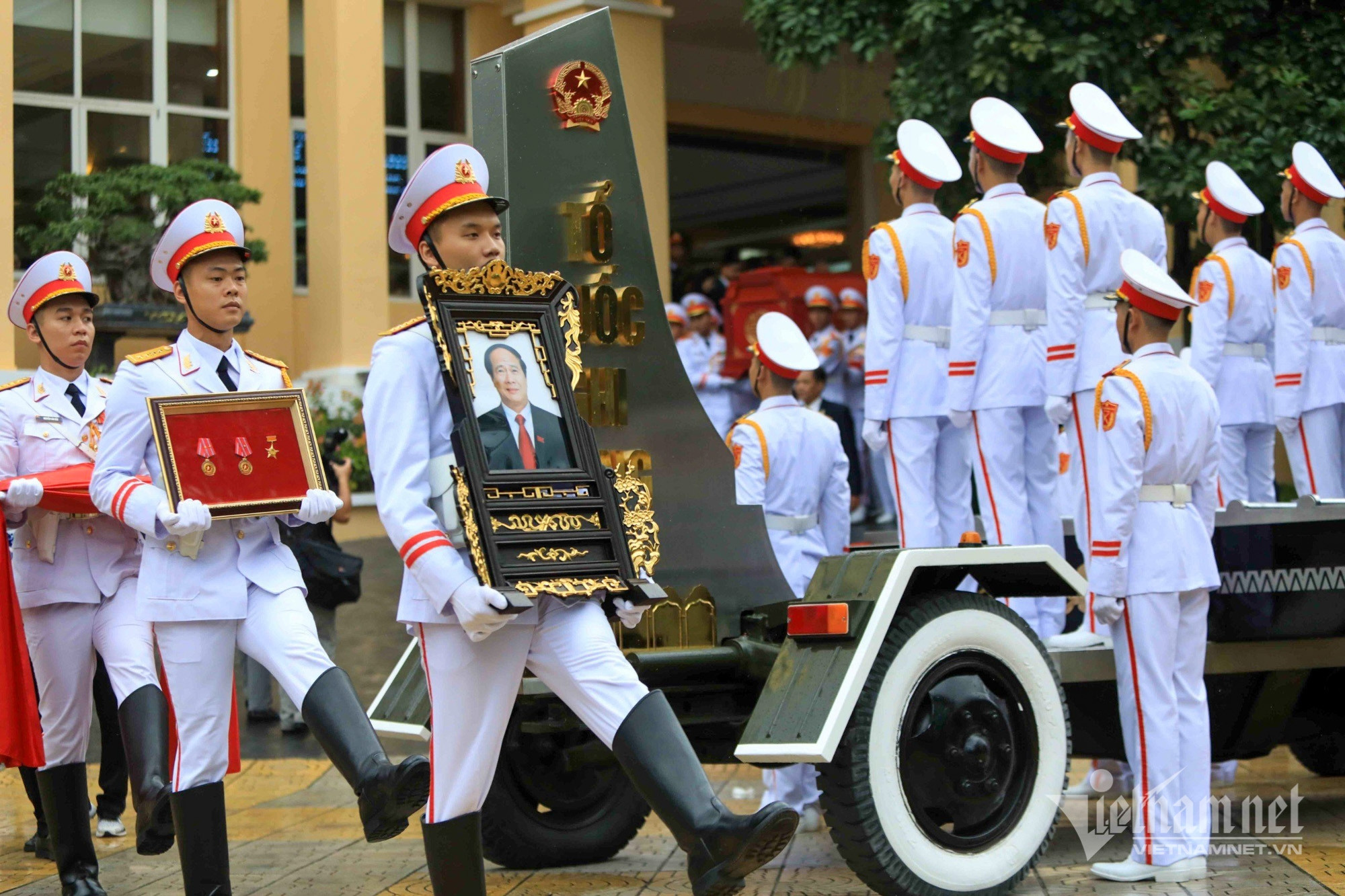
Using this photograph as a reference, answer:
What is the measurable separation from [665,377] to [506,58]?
50.1 inches

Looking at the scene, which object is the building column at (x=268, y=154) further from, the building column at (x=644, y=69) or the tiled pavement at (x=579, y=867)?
the tiled pavement at (x=579, y=867)

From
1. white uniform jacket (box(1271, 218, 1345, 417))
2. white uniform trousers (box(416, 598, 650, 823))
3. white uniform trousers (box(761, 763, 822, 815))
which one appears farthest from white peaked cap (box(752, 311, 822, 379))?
white uniform trousers (box(416, 598, 650, 823))

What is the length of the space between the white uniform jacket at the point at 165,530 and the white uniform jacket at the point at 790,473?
2755 mm

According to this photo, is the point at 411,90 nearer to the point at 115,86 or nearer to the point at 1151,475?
the point at 115,86

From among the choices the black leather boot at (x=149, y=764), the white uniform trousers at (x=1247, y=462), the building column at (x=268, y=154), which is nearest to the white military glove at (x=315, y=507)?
the black leather boot at (x=149, y=764)

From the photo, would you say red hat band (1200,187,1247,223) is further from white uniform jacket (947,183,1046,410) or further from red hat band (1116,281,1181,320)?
red hat band (1116,281,1181,320)

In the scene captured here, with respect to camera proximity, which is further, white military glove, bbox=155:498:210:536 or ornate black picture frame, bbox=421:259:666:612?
white military glove, bbox=155:498:210:536

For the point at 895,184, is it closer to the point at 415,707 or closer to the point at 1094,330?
the point at 1094,330

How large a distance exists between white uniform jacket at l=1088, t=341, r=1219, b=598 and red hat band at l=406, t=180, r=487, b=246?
254 centimetres

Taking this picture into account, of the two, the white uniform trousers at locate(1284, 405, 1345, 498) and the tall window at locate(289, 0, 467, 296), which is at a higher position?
the tall window at locate(289, 0, 467, 296)

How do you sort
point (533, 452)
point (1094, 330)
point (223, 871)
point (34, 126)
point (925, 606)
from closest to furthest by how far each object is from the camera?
point (533, 452)
point (223, 871)
point (925, 606)
point (1094, 330)
point (34, 126)

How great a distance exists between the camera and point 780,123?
2183 cm

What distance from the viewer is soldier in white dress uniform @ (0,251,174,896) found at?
5.98 meters

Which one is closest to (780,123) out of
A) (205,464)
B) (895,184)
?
(895,184)
